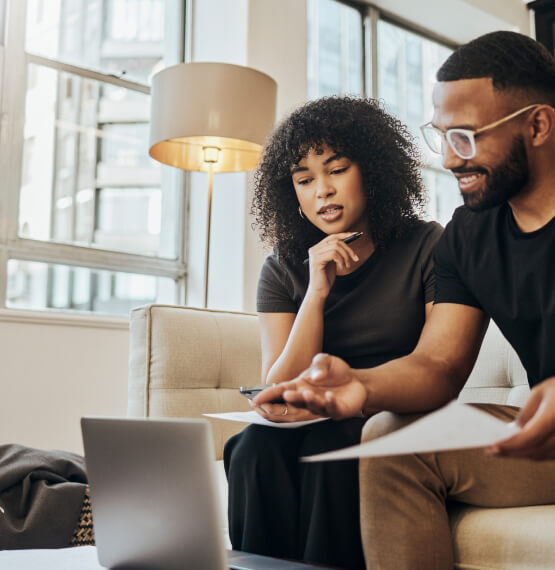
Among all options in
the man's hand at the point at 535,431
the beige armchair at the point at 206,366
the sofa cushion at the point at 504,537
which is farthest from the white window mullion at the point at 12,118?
the man's hand at the point at 535,431

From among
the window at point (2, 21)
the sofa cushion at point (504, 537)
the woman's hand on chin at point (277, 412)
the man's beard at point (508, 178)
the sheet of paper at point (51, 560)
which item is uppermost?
the window at point (2, 21)

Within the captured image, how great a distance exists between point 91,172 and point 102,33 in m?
0.63

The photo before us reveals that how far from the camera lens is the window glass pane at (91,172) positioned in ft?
9.84

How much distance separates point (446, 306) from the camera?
126cm

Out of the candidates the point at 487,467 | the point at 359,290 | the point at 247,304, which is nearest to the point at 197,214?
the point at 247,304

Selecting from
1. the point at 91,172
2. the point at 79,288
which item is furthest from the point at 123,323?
the point at 91,172

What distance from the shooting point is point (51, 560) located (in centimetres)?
97

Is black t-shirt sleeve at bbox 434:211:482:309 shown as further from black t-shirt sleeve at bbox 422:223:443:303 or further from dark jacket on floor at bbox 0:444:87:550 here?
dark jacket on floor at bbox 0:444:87:550

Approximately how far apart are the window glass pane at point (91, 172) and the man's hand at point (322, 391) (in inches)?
88.3

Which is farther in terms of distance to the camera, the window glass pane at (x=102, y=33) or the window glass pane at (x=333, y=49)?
the window glass pane at (x=333, y=49)

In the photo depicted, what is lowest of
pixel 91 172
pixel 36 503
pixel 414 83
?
pixel 36 503

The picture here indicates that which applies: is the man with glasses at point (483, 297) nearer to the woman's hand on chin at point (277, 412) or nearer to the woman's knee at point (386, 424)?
the woman's knee at point (386, 424)

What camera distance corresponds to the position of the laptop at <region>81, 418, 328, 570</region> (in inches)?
31.4

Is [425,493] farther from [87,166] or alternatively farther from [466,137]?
[87,166]
